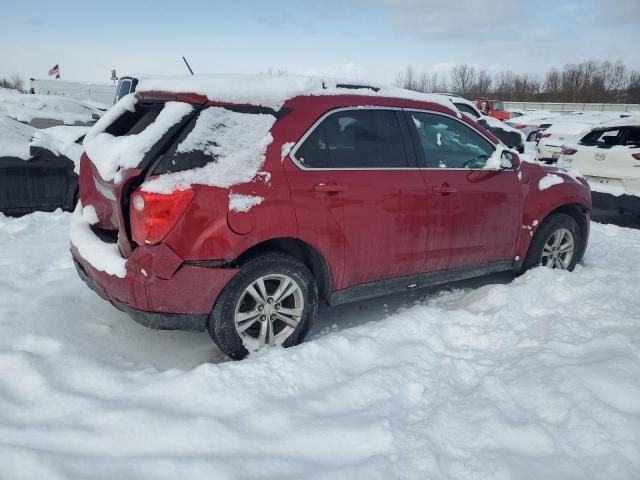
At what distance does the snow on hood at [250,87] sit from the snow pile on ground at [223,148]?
11 centimetres

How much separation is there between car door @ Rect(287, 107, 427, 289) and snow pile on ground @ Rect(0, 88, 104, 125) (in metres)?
15.6

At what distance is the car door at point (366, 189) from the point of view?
3215mm

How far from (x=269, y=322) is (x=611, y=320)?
2562 mm

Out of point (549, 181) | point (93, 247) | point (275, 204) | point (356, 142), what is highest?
point (356, 142)

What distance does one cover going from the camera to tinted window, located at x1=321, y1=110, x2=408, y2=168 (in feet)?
11.0

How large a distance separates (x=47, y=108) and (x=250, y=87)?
668 inches

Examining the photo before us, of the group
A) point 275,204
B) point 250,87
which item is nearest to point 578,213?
point 275,204

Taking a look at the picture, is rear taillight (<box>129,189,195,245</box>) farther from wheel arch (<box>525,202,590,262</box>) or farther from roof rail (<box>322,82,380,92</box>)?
wheel arch (<box>525,202,590,262</box>)

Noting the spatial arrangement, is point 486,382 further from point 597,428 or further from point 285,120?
point 285,120

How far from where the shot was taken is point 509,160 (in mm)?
4250

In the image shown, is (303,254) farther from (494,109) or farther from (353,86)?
(494,109)

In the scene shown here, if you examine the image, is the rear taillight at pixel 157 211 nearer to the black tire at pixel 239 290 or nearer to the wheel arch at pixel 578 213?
the black tire at pixel 239 290

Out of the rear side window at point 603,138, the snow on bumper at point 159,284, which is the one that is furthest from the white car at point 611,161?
the snow on bumper at point 159,284

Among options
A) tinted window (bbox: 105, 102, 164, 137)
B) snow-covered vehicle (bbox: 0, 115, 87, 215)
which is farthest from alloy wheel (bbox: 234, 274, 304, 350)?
snow-covered vehicle (bbox: 0, 115, 87, 215)
